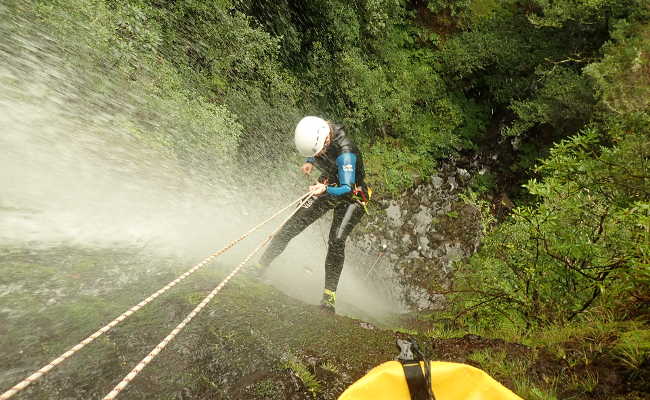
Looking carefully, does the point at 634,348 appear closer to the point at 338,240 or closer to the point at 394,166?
the point at 338,240

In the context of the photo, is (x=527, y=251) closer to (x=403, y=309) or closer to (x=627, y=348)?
(x=627, y=348)

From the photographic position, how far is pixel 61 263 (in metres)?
3.30

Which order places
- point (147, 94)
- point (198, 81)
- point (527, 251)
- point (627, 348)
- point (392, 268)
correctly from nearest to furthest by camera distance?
→ point (627, 348) < point (527, 251) < point (147, 94) < point (198, 81) < point (392, 268)

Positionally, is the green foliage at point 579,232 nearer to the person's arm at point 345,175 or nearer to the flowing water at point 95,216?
the person's arm at point 345,175

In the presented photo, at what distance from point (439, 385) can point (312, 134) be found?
4.01m

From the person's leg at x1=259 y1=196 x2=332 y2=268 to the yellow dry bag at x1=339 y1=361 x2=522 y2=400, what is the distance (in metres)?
3.81

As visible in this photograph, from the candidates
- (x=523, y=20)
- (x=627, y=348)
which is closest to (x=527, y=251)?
(x=627, y=348)

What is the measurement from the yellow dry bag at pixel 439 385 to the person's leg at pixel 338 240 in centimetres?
324

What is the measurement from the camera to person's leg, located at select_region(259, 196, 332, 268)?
5.58 meters

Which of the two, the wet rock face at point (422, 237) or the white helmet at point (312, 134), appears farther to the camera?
the wet rock face at point (422, 237)

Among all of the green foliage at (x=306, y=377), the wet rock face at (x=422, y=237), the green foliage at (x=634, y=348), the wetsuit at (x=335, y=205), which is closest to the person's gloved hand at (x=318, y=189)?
the wetsuit at (x=335, y=205)

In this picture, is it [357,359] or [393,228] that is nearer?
[357,359]

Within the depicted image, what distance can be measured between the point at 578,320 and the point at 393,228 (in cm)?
653

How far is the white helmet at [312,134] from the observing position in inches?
205
